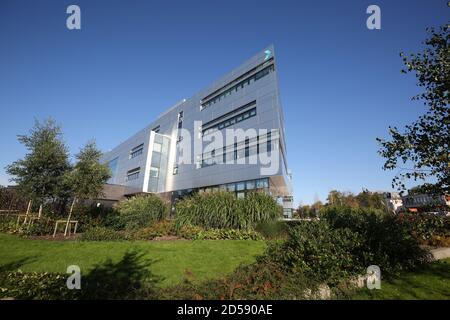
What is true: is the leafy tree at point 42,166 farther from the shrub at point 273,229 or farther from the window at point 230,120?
the window at point 230,120

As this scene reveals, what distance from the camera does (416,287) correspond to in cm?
539

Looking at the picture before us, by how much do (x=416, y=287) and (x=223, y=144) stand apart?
25.3m

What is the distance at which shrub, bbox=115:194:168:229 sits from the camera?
14961 millimetres

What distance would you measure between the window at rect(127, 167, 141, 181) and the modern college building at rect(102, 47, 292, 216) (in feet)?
0.66

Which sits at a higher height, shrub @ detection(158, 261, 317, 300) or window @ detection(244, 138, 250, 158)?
window @ detection(244, 138, 250, 158)

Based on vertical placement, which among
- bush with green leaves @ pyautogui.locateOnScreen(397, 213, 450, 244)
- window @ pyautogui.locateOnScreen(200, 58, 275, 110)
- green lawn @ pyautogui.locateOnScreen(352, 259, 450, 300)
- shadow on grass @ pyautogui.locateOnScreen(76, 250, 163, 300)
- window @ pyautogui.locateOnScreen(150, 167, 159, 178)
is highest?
window @ pyautogui.locateOnScreen(200, 58, 275, 110)

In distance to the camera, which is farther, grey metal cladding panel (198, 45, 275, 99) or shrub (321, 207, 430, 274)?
grey metal cladding panel (198, 45, 275, 99)

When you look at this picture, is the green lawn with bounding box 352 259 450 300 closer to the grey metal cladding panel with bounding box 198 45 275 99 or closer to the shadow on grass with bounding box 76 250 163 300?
the shadow on grass with bounding box 76 250 163 300

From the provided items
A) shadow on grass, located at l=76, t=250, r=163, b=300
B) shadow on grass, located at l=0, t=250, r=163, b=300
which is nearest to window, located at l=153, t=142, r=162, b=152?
shadow on grass, located at l=0, t=250, r=163, b=300

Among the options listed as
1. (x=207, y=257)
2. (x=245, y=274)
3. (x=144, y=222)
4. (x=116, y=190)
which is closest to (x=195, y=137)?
(x=116, y=190)

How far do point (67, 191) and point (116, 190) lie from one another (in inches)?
1073

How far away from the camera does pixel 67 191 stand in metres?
16.2

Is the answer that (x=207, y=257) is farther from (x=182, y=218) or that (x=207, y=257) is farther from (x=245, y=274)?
(x=182, y=218)
